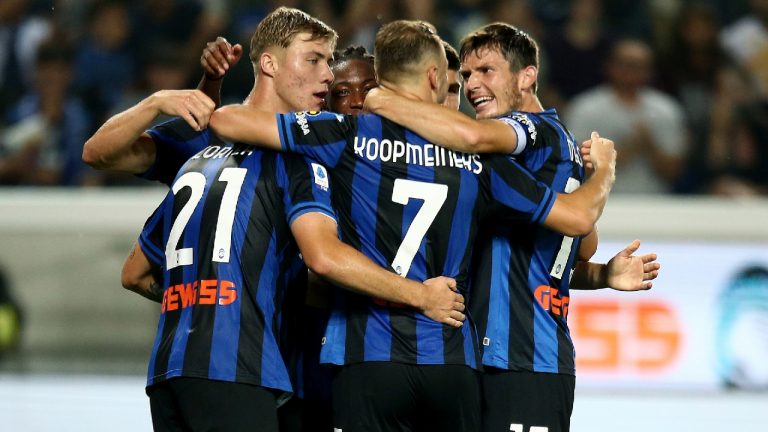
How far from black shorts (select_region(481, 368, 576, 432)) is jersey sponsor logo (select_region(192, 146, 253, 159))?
4.00 ft

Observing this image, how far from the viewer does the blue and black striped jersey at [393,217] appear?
158 inches

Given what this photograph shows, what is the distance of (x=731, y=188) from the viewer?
828cm

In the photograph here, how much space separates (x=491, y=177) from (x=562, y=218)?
30cm

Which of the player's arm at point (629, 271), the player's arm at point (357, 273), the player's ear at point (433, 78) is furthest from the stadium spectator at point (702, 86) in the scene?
the player's arm at point (357, 273)

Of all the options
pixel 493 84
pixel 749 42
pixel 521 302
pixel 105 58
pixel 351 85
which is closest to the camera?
pixel 521 302

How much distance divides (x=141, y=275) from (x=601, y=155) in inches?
70.7

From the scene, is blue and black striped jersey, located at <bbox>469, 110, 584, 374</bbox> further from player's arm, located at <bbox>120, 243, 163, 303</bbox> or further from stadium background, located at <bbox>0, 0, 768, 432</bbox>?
stadium background, located at <bbox>0, 0, 768, 432</bbox>

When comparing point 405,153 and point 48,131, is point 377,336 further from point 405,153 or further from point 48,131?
point 48,131

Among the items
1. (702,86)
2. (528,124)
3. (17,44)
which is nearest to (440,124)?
(528,124)

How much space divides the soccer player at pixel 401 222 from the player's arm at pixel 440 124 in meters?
0.04

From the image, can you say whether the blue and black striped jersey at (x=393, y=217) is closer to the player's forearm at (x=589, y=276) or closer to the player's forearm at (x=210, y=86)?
the player's forearm at (x=210, y=86)

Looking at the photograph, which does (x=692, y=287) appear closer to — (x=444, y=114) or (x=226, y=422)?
(x=444, y=114)

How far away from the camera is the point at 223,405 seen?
3852mm

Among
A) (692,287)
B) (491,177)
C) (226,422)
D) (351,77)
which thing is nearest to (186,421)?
(226,422)
